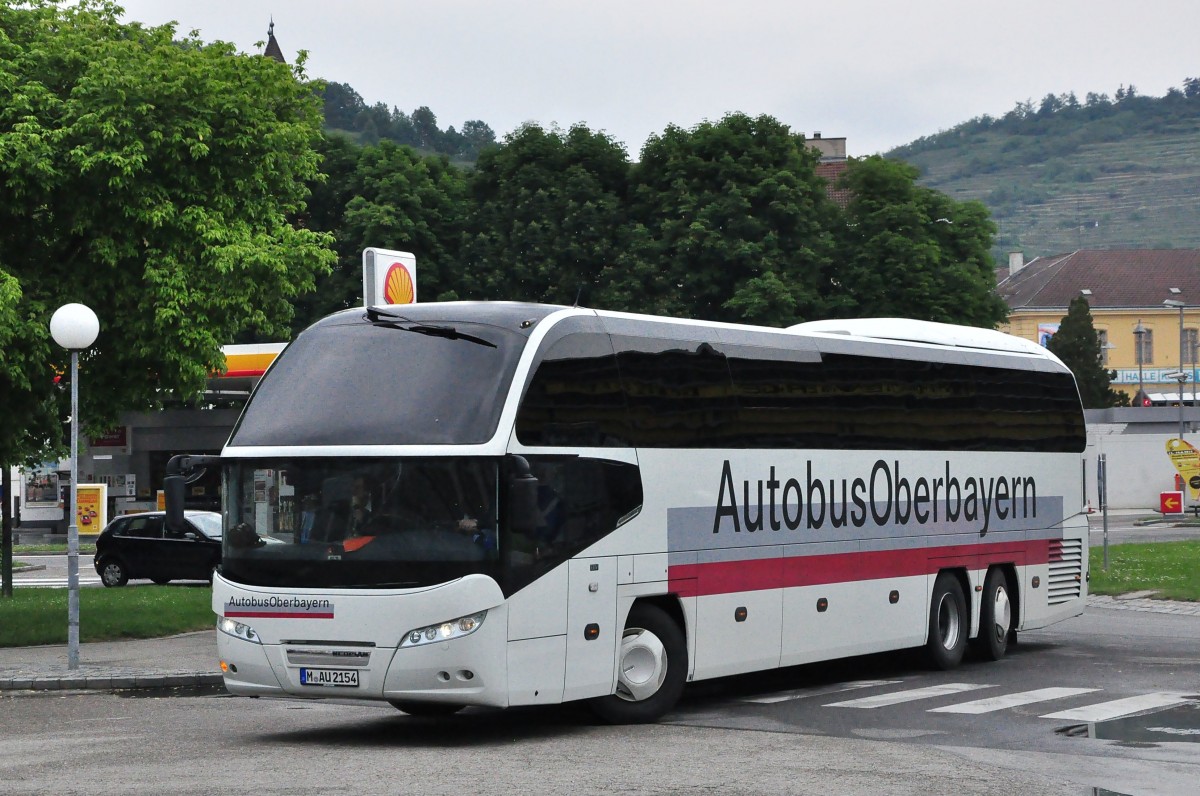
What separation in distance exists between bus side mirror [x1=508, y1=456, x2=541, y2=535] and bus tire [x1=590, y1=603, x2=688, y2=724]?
→ 1630mm

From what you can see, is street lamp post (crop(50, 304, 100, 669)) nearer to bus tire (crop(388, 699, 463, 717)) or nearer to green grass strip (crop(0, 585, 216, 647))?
green grass strip (crop(0, 585, 216, 647))

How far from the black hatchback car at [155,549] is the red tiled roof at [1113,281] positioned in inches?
3453

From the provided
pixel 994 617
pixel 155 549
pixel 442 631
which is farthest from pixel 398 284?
pixel 155 549

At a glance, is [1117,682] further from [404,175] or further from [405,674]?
[404,175]

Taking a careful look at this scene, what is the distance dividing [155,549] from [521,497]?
75.3 ft

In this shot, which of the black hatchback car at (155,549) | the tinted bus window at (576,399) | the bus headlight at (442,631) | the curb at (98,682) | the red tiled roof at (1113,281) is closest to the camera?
the bus headlight at (442,631)

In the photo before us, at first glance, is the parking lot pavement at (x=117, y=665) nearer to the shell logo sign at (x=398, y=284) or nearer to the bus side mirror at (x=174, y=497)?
the shell logo sign at (x=398, y=284)

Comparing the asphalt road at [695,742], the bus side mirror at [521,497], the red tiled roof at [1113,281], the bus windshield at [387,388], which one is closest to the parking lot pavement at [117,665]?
the asphalt road at [695,742]

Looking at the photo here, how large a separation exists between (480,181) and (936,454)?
43849 mm

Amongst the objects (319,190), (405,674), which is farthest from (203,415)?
(405,674)

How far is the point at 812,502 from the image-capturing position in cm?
1533

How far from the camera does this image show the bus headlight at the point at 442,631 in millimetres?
11516

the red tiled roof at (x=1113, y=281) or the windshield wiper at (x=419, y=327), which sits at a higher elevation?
the red tiled roof at (x=1113, y=281)

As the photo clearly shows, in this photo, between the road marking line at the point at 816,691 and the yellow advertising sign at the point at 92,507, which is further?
the yellow advertising sign at the point at 92,507
